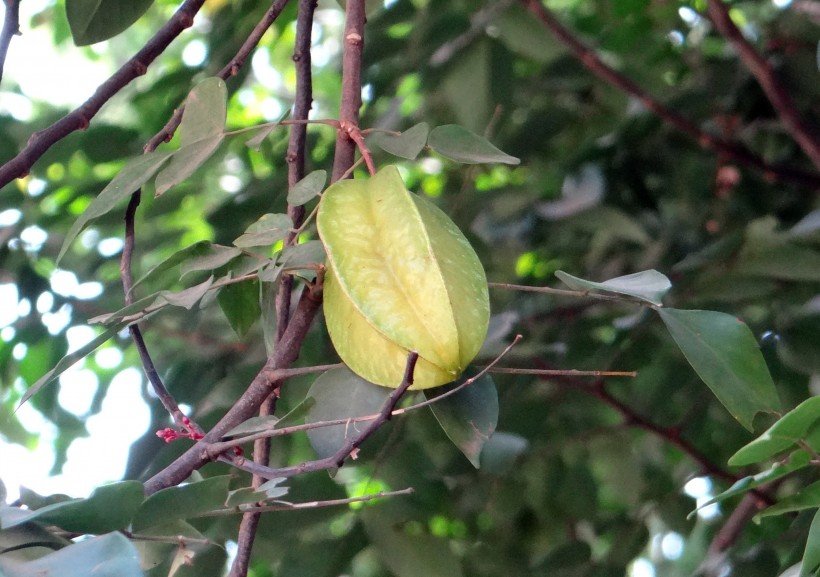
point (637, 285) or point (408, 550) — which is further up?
point (637, 285)

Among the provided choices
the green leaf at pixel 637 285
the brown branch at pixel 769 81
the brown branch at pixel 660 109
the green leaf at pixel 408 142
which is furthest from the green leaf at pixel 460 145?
the brown branch at pixel 769 81

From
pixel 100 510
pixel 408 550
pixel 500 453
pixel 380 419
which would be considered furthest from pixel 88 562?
pixel 500 453

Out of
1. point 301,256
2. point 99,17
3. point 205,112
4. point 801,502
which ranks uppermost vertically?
point 99,17

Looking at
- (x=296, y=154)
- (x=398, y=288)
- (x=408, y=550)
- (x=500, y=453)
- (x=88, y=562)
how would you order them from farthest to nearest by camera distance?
(x=500, y=453) < (x=408, y=550) < (x=296, y=154) < (x=398, y=288) < (x=88, y=562)

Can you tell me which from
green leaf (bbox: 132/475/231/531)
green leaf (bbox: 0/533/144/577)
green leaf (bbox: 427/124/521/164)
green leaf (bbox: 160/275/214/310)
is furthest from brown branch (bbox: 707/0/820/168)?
green leaf (bbox: 0/533/144/577)

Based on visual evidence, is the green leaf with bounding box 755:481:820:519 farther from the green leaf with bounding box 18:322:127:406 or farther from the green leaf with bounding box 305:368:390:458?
the green leaf with bounding box 18:322:127:406

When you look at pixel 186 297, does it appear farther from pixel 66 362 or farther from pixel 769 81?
pixel 769 81
